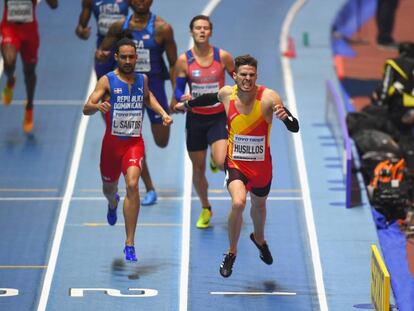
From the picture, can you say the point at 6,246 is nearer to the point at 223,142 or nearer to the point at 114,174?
the point at 114,174

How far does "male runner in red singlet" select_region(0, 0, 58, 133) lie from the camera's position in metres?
17.3

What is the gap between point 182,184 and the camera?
54.6ft

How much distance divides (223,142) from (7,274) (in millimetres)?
2722

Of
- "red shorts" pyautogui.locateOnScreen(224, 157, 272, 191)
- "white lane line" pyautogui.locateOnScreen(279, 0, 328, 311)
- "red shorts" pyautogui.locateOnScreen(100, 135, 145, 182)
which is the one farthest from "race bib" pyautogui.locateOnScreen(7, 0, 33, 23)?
"red shorts" pyautogui.locateOnScreen(224, 157, 272, 191)

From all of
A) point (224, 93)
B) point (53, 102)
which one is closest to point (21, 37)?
point (53, 102)

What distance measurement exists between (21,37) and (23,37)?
3 cm

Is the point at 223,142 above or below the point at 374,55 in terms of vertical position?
above

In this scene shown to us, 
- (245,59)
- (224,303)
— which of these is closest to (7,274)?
(224,303)

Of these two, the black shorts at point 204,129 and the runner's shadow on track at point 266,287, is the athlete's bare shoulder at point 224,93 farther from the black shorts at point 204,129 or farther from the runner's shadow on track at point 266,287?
the runner's shadow on track at point 266,287

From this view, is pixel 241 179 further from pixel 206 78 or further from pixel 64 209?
pixel 64 209

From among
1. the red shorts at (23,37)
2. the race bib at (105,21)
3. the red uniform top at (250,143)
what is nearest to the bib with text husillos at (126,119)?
the red uniform top at (250,143)

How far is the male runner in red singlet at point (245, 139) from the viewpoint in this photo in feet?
42.2

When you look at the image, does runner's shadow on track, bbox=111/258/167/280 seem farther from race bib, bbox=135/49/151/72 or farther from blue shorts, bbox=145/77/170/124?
race bib, bbox=135/49/151/72

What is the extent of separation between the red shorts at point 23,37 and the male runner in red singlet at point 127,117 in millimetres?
4117
